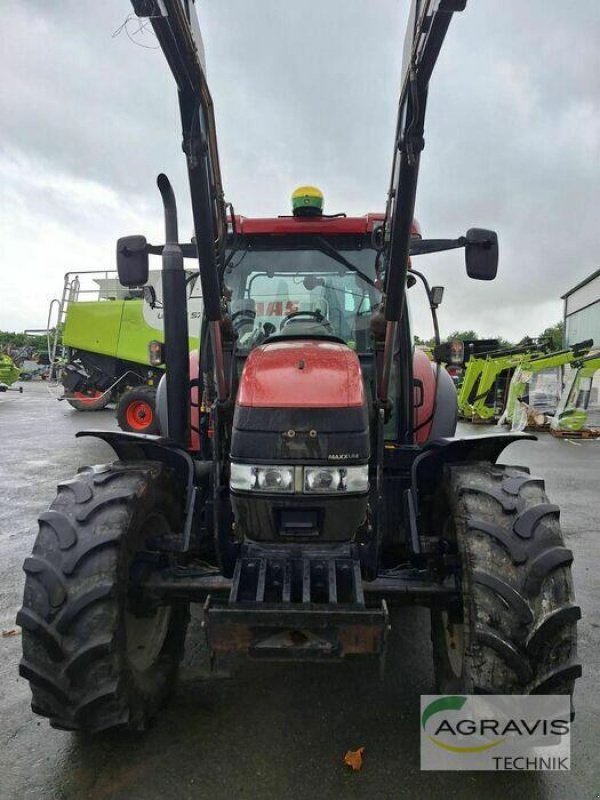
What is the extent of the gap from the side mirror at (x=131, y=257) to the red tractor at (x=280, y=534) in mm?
250

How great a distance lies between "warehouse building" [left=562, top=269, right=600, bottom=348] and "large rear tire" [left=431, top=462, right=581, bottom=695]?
3703 centimetres

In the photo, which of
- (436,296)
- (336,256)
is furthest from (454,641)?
(336,256)

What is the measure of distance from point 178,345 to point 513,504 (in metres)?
1.71

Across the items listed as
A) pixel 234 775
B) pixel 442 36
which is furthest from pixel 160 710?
pixel 442 36

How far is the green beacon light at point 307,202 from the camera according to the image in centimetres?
351

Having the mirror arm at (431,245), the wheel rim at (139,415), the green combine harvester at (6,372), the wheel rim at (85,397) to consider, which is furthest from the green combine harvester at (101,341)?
the mirror arm at (431,245)

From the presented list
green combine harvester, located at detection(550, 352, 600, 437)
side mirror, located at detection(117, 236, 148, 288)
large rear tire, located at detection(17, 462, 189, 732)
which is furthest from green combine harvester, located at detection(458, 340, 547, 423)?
large rear tire, located at detection(17, 462, 189, 732)

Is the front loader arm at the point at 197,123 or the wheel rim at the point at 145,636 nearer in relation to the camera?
the front loader arm at the point at 197,123

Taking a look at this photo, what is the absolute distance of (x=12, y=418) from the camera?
1438cm

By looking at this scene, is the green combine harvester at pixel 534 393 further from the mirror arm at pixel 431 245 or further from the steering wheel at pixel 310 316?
the steering wheel at pixel 310 316

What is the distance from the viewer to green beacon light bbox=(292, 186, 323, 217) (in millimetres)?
3514

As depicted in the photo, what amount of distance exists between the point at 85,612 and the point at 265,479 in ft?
2.73

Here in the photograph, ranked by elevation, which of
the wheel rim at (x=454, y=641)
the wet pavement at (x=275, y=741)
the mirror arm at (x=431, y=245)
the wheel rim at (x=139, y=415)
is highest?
the mirror arm at (x=431, y=245)

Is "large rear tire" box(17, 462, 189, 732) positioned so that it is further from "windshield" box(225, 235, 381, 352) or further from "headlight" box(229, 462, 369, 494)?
"windshield" box(225, 235, 381, 352)
